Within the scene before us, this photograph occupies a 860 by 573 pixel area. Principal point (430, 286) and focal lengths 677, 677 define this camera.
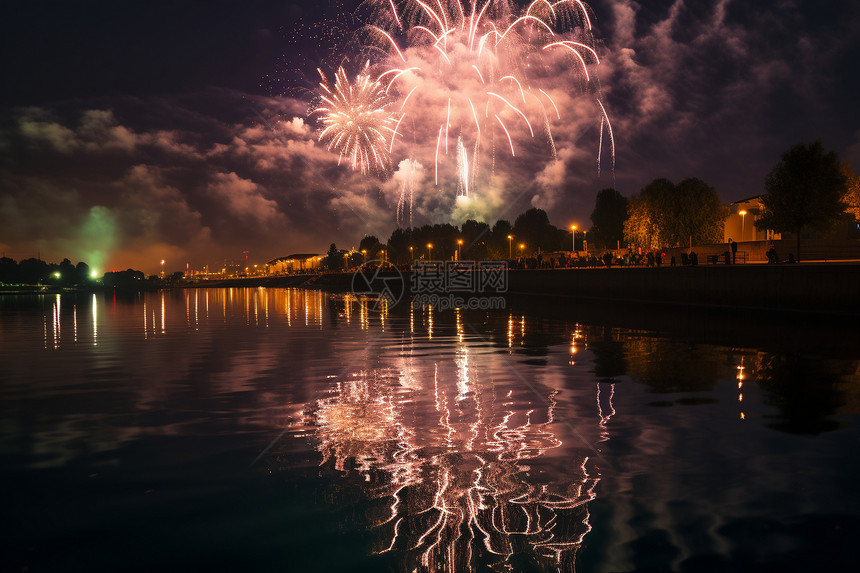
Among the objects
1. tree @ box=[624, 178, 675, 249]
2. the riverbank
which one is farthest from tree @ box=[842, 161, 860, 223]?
the riverbank

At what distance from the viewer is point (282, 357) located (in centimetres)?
2311

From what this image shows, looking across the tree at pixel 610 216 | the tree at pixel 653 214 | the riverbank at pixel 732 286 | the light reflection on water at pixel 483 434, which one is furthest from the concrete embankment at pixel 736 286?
the tree at pixel 610 216

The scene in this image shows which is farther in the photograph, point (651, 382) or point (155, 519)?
point (651, 382)

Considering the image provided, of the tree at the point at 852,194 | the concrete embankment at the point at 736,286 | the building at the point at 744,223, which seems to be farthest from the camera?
the building at the point at 744,223

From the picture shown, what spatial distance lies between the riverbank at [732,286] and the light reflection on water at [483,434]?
13.6 m

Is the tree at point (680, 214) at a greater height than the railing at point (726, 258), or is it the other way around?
the tree at point (680, 214)

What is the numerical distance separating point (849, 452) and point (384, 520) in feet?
22.7

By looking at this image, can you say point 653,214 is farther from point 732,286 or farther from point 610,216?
point 732,286

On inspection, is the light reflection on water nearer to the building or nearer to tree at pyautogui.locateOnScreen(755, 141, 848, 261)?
tree at pyautogui.locateOnScreen(755, 141, 848, 261)

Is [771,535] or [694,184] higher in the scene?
[694,184]

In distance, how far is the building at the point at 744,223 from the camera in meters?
102

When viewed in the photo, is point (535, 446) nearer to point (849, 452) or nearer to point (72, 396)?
point (849, 452)

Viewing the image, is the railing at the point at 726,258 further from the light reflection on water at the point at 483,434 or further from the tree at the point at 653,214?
the light reflection on water at the point at 483,434

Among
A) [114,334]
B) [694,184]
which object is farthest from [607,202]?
[114,334]
